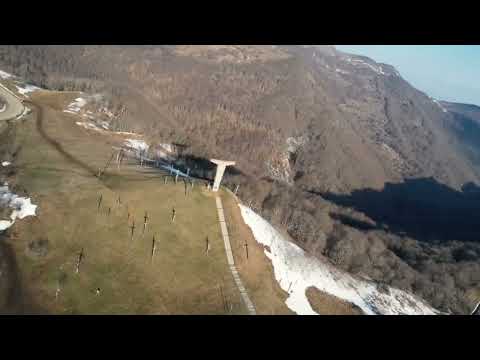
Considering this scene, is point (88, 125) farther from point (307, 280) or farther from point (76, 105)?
point (307, 280)

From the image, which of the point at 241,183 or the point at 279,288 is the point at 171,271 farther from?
the point at 241,183

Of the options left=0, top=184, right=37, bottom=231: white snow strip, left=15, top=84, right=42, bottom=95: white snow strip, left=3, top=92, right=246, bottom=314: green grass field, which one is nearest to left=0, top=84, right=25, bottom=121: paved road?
left=15, top=84, right=42, bottom=95: white snow strip

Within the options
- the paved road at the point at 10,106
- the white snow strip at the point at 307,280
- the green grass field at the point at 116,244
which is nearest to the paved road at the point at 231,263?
the green grass field at the point at 116,244

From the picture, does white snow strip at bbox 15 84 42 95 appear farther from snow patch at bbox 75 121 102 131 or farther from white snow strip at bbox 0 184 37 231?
white snow strip at bbox 0 184 37 231

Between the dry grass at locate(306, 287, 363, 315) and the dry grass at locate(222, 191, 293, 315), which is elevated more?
the dry grass at locate(222, 191, 293, 315)

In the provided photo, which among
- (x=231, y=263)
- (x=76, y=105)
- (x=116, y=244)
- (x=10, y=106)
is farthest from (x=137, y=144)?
(x=231, y=263)

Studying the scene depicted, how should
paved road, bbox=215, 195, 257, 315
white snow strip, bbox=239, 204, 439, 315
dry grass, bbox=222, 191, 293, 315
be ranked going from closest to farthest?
paved road, bbox=215, 195, 257, 315
dry grass, bbox=222, 191, 293, 315
white snow strip, bbox=239, 204, 439, 315
